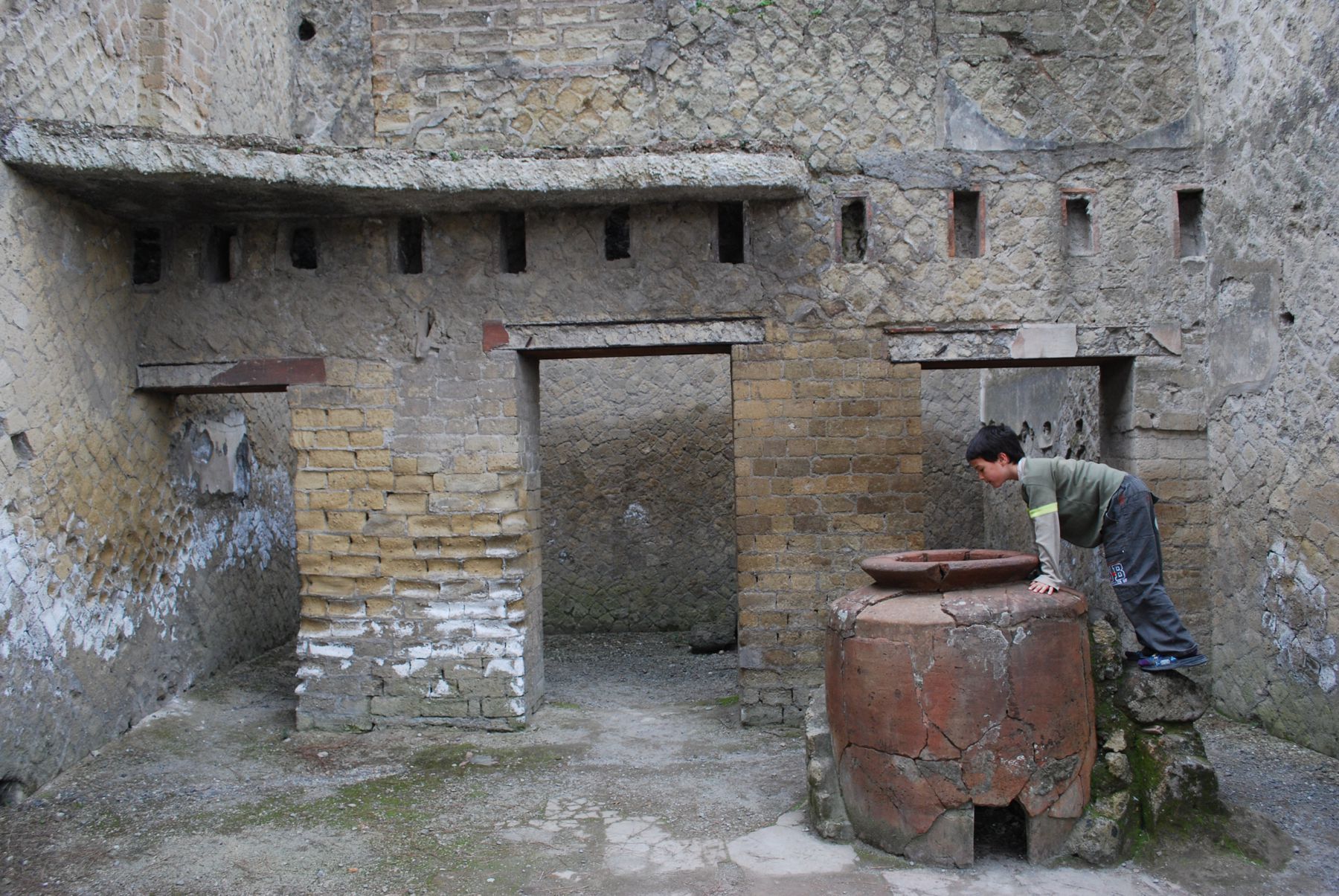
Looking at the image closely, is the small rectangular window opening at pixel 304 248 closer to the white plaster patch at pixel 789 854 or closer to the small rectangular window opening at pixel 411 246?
the small rectangular window opening at pixel 411 246

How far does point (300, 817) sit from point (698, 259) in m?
3.53

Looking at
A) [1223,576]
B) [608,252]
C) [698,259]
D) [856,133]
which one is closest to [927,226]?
[856,133]

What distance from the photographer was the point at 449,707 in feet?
19.0

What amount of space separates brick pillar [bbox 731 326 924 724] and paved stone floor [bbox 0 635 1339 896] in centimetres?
59

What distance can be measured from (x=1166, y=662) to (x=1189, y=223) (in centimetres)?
288

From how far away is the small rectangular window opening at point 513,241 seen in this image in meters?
Result: 5.88

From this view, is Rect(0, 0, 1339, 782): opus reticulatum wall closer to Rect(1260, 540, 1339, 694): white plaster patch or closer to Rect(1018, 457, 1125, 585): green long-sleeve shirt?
Rect(1260, 540, 1339, 694): white plaster patch

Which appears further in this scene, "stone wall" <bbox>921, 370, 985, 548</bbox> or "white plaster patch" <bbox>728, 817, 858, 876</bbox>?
"stone wall" <bbox>921, 370, 985, 548</bbox>

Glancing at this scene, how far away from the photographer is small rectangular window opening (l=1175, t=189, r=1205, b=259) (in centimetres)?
570

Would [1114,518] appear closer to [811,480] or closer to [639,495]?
[811,480]

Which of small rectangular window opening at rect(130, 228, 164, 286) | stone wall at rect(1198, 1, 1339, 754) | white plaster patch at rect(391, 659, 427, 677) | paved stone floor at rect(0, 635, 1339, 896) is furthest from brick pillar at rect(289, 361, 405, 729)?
stone wall at rect(1198, 1, 1339, 754)

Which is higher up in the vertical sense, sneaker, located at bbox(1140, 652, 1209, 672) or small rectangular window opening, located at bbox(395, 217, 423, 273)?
small rectangular window opening, located at bbox(395, 217, 423, 273)

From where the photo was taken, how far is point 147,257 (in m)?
6.16

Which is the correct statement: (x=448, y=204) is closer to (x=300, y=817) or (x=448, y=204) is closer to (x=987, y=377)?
(x=300, y=817)
